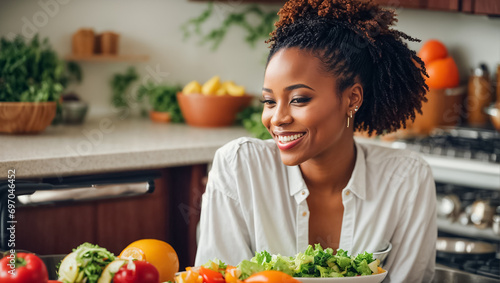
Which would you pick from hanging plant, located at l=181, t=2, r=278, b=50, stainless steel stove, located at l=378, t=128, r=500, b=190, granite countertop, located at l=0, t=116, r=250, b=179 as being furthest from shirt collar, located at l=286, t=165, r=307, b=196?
hanging plant, located at l=181, t=2, r=278, b=50

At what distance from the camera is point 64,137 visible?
7.32 feet

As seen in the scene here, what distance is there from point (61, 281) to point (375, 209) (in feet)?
2.82

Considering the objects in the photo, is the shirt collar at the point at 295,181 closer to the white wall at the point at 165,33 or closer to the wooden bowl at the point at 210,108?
the wooden bowl at the point at 210,108

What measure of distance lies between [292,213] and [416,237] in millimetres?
307

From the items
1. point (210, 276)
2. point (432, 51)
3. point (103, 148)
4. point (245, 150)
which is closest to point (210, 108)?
point (103, 148)

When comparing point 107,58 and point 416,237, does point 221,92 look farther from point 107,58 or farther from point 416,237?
point 416,237

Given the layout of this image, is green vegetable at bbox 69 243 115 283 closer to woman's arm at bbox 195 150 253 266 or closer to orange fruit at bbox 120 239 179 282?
orange fruit at bbox 120 239 179 282

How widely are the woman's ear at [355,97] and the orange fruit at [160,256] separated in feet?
1.98

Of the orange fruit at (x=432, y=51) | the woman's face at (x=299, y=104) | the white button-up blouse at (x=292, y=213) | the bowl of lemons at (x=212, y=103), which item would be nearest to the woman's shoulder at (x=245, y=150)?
the white button-up blouse at (x=292, y=213)

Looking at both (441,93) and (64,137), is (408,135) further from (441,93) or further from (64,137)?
(64,137)

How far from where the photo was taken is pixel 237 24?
3.25 m

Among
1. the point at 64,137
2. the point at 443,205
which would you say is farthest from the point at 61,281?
the point at 443,205

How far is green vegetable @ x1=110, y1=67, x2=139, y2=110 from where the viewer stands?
2.92 m

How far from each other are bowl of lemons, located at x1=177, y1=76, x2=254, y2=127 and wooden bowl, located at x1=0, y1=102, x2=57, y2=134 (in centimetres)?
67
